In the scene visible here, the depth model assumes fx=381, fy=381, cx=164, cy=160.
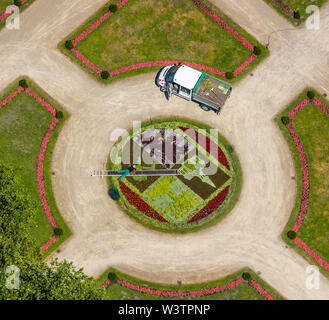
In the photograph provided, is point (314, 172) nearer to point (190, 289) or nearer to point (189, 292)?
point (190, 289)

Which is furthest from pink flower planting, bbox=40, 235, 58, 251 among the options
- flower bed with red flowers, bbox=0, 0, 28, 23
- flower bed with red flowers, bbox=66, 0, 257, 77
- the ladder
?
flower bed with red flowers, bbox=0, 0, 28, 23

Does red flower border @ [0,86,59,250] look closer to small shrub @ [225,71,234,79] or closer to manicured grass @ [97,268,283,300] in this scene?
manicured grass @ [97,268,283,300]

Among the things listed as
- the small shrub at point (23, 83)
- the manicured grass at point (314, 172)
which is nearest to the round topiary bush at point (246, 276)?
the manicured grass at point (314, 172)

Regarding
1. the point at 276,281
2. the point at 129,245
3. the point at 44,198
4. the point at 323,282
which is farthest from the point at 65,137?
the point at 323,282

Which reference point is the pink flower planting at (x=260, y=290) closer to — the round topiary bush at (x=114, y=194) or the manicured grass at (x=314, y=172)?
the manicured grass at (x=314, y=172)

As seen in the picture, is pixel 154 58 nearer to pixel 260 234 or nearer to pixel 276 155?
pixel 276 155

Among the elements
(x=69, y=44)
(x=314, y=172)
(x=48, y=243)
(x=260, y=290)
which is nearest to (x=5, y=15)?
(x=69, y=44)
